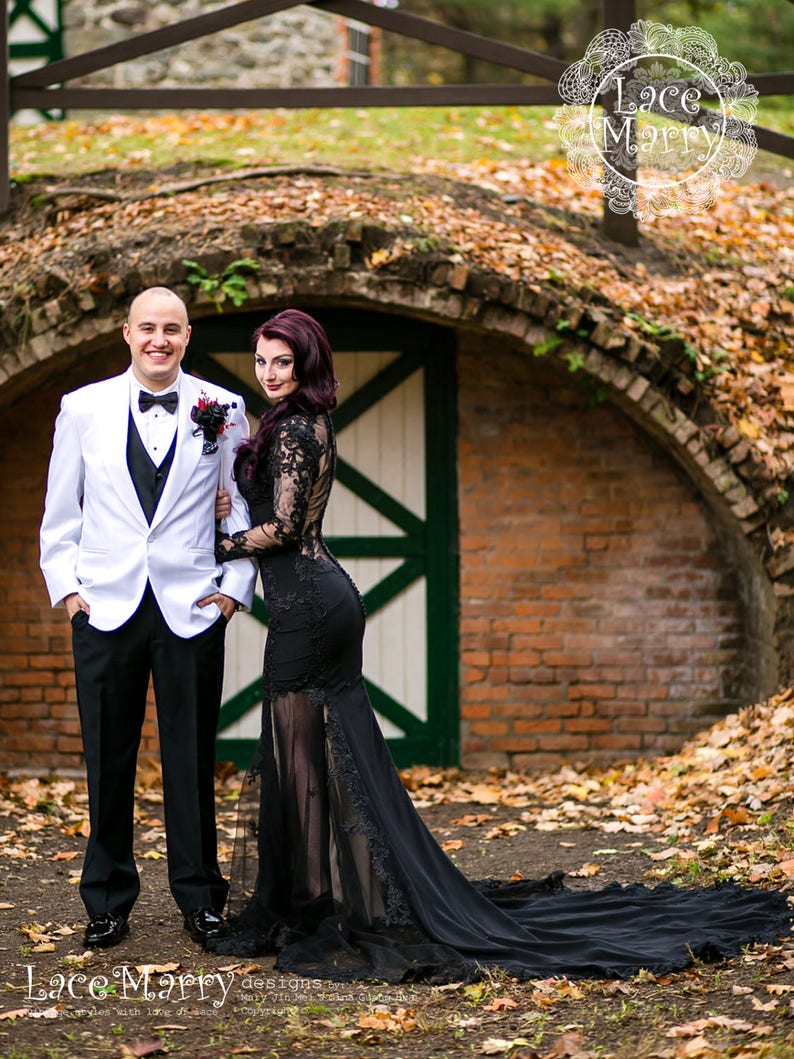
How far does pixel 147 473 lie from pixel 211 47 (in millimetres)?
10377

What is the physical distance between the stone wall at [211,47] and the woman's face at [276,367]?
961cm

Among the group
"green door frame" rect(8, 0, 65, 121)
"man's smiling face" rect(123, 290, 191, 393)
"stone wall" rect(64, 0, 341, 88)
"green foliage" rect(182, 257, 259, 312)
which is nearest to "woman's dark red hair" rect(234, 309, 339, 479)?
"man's smiling face" rect(123, 290, 191, 393)

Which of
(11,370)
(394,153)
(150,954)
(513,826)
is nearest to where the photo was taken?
(150,954)

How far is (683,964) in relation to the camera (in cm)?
423

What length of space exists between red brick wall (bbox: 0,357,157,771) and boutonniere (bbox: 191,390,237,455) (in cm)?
386

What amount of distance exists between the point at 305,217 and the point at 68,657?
3.30 meters

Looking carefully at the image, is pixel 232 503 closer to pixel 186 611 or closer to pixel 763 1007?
pixel 186 611

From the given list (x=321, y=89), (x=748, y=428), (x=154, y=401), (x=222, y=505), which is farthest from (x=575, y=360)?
(x=154, y=401)

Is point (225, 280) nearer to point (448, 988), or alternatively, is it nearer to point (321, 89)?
point (321, 89)

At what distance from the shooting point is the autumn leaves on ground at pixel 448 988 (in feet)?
12.1

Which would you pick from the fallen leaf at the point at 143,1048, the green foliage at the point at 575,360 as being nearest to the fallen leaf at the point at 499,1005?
the fallen leaf at the point at 143,1048

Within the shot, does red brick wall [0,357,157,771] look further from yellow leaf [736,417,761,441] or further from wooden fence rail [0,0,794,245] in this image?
yellow leaf [736,417,761,441]

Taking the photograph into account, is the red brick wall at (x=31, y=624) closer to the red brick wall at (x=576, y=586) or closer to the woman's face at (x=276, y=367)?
the red brick wall at (x=576, y=586)

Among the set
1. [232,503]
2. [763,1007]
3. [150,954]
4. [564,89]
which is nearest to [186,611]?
[232,503]
